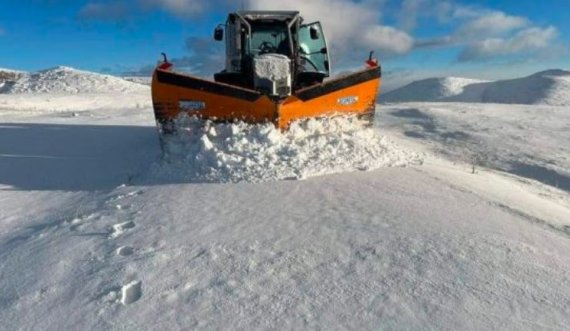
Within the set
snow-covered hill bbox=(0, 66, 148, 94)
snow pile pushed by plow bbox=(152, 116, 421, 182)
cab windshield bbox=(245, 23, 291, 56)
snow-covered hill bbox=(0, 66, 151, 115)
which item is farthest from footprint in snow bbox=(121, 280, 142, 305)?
snow-covered hill bbox=(0, 66, 148, 94)

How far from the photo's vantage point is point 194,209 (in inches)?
178

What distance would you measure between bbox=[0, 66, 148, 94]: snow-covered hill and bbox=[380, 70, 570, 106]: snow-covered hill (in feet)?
63.4

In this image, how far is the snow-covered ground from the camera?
2832 mm

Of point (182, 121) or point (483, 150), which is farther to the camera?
point (483, 150)

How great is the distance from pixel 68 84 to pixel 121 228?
30655 millimetres

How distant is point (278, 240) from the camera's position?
3.70 meters

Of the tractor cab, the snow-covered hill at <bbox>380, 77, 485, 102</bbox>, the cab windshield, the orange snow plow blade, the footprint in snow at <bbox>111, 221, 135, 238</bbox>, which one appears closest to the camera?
the footprint in snow at <bbox>111, 221, 135, 238</bbox>

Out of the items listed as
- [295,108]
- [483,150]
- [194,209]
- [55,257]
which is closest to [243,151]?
[295,108]

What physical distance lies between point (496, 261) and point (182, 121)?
14.6 feet

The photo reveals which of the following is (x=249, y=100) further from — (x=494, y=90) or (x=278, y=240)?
(x=494, y=90)

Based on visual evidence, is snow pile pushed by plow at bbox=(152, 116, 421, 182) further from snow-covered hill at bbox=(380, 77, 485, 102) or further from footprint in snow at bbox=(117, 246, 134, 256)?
snow-covered hill at bbox=(380, 77, 485, 102)

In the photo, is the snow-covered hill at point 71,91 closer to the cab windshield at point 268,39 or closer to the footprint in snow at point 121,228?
the cab windshield at point 268,39

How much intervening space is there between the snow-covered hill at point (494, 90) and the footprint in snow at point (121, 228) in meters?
35.6

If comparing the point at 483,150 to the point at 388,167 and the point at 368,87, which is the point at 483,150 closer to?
the point at 368,87
